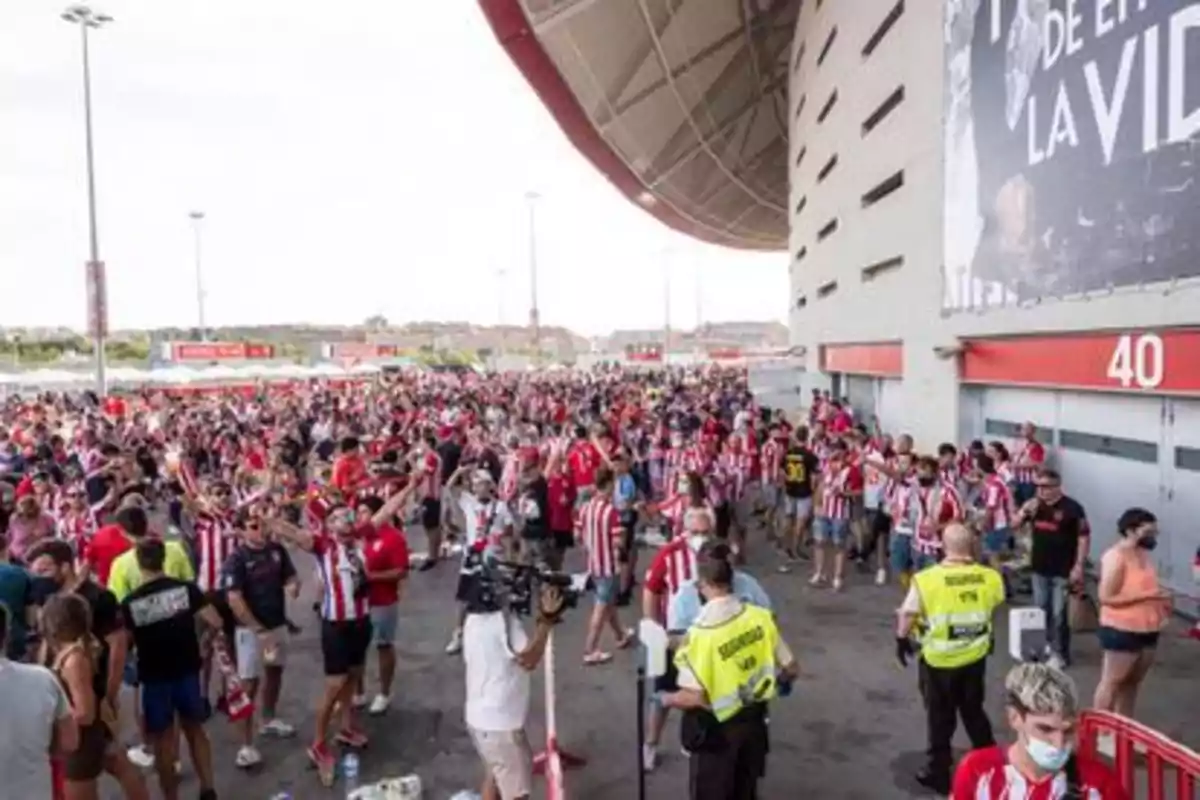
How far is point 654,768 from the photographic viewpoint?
611cm

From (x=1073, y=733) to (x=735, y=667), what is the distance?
1.78 m

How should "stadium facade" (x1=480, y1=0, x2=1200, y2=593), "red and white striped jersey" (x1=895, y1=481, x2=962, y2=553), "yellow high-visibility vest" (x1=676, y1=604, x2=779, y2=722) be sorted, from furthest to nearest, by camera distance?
"red and white striped jersey" (x1=895, y1=481, x2=962, y2=553) → "stadium facade" (x1=480, y1=0, x2=1200, y2=593) → "yellow high-visibility vest" (x1=676, y1=604, x2=779, y2=722)

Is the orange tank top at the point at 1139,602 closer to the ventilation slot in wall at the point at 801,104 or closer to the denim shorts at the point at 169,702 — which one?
the denim shorts at the point at 169,702

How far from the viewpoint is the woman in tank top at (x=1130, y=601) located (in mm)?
5719

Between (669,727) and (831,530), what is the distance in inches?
190

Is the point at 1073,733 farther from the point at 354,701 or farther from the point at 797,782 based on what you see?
the point at 354,701

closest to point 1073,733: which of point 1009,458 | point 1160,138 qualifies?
point 1160,138

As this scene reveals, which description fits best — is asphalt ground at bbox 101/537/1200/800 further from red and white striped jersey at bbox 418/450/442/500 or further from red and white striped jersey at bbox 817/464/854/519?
red and white striped jersey at bbox 418/450/442/500

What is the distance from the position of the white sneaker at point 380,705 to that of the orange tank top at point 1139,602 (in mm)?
5261

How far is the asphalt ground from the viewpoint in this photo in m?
5.90

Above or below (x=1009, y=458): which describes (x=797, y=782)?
below

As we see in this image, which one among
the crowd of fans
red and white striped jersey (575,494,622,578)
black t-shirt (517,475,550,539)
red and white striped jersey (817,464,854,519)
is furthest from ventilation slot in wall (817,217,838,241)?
red and white striped jersey (575,494,622,578)

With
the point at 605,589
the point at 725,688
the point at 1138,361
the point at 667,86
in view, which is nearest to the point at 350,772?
the point at 605,589

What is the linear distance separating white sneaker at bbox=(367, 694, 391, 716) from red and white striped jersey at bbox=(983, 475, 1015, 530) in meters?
6.64
